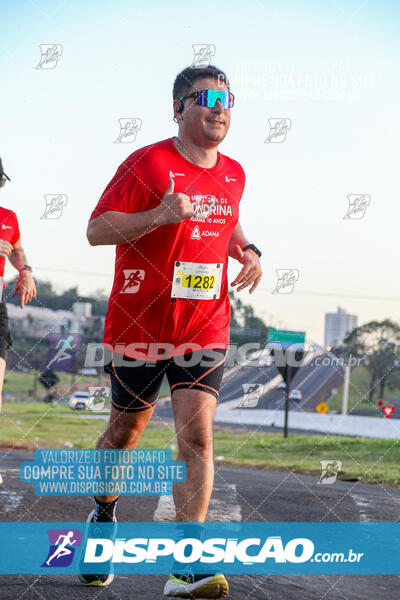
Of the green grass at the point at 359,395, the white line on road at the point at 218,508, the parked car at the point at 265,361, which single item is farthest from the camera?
the green grass at the point at 359,395

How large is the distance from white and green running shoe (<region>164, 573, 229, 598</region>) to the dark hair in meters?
2.31

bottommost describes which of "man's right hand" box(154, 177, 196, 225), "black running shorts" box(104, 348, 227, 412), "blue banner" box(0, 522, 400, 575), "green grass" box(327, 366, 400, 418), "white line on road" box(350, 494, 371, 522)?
"green grass" box(327, 366, 400, 418)

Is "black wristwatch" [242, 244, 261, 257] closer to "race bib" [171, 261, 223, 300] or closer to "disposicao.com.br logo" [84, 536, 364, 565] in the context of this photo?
"race bib" [171, 261, 223, 300]

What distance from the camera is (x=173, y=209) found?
3.43 meters

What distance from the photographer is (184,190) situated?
3.75 metres

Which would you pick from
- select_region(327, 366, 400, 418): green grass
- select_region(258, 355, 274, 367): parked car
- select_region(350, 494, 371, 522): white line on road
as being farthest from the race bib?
select_region(258, 355, 274, 367): parked car

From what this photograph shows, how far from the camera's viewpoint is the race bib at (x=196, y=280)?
145 inches

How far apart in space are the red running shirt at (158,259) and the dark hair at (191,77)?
1.17ft

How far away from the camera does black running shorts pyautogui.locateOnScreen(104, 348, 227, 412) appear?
3.68 metres

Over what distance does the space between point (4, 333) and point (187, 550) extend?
297 cm

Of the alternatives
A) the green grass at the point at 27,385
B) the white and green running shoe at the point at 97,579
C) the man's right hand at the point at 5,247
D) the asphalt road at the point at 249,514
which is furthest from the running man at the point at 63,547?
the green grass at the point at 27,385

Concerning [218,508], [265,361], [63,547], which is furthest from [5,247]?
[265,361]

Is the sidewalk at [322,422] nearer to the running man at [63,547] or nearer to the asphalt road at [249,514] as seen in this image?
the asphalt road at [249,514]

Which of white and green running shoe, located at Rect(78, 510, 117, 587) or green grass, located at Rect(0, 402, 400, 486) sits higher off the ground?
white and green running shoe, located at Rect(78, 510, 117, 587)
